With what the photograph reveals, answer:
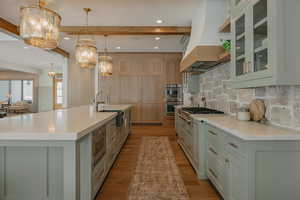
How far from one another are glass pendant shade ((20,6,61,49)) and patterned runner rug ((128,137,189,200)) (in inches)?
83.9

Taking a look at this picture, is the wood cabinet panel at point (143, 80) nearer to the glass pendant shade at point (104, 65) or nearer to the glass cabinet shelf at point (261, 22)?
the glass pendant shade at point (104, 65)

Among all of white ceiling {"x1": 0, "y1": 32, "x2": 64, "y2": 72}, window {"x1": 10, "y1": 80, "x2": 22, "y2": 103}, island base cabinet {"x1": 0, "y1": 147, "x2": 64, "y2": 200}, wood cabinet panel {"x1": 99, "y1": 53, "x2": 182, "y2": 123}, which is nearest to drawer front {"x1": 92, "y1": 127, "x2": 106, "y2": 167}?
island base cabinet {"x1": 0, "y1": 147, "x2": 64, "y2": 200}

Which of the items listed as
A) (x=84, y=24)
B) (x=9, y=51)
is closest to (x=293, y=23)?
(x=84, y=24)

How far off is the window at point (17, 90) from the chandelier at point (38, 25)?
41.0ft

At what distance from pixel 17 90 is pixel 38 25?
13264 mm

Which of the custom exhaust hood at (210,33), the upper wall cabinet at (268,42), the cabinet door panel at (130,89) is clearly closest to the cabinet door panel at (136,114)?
the cabinet door panel at (130,89)

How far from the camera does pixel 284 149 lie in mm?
1556

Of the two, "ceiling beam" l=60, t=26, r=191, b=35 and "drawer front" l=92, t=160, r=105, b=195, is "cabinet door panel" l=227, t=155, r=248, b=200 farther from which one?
"ceiling beam" l=60, t=26, r=191, b=35

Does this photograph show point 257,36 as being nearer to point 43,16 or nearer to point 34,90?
point 43,16

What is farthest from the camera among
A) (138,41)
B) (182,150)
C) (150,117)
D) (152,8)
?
(150,117)

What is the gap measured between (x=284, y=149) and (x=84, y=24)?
4.71 metres

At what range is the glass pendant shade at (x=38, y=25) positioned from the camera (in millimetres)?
2184

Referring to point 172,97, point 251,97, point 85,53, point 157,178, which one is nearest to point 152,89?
point 172,97

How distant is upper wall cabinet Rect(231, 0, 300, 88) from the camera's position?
1.57m
